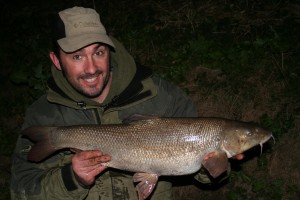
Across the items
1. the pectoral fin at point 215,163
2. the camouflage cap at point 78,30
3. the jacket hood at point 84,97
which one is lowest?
the pectoral fin at point 215,163

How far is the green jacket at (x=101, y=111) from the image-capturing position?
3818 mm

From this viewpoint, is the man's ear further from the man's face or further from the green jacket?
the man's face

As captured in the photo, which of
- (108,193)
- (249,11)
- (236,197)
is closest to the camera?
(108,193)

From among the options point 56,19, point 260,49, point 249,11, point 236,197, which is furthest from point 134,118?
point 249,11

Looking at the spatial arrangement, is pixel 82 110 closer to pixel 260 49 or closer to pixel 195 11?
pixel 260 49

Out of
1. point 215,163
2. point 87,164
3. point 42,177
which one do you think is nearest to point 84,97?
point 87,164

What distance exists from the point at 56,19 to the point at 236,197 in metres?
3.28

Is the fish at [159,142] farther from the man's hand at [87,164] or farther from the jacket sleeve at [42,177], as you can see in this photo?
the jacket sleeve at [42,177]

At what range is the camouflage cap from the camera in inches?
139

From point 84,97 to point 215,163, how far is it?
1.48 metres

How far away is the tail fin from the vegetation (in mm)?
2395

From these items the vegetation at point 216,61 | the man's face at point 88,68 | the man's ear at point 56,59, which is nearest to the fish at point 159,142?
the man's face at point 88,68

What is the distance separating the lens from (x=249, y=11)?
21.8ft

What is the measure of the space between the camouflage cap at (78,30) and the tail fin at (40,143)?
0.82m
